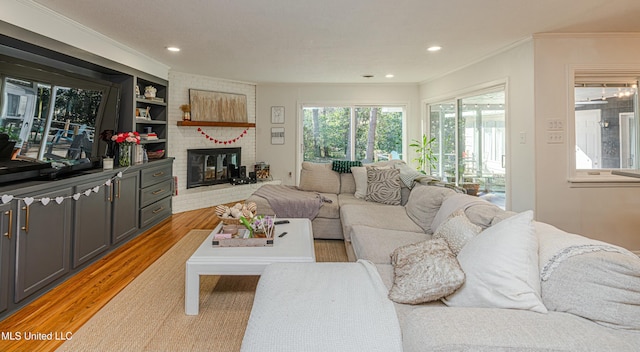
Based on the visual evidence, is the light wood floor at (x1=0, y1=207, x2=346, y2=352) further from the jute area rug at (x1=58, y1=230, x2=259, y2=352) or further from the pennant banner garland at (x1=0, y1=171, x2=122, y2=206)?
the pennant banner garland at (x1=0, y1=171, x2=122, y2=206)

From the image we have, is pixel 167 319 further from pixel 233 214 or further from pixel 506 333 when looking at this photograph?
pixel 506 333

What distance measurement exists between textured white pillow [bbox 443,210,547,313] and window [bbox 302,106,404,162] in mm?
5207

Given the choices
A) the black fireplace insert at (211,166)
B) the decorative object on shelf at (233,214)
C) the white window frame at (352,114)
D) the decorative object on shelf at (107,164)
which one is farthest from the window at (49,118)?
the white window frame at (352,114)

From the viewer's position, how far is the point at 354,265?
5.62 feet

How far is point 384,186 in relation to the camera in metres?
3.85

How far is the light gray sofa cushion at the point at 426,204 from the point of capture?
273cm

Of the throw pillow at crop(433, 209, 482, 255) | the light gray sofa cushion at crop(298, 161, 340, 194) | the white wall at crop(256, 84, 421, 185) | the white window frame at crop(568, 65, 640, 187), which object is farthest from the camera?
the white wall at crop(256, 84, 421, 185)

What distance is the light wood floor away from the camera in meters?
1.97

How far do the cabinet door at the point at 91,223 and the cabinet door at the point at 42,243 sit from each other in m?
0.10

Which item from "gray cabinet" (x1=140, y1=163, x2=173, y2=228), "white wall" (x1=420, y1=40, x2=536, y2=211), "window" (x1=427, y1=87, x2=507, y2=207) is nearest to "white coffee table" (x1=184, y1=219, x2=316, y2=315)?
"gray cabinet" (x1=140, y1=163, x2=173, y2=228)

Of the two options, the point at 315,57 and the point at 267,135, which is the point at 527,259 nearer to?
the point at 315,57

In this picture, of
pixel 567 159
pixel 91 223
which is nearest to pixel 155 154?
pixel 91 223

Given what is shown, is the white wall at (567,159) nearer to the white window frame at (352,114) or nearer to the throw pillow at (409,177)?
the throw pillow at (409,177)

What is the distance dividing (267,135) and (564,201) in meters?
4.96
